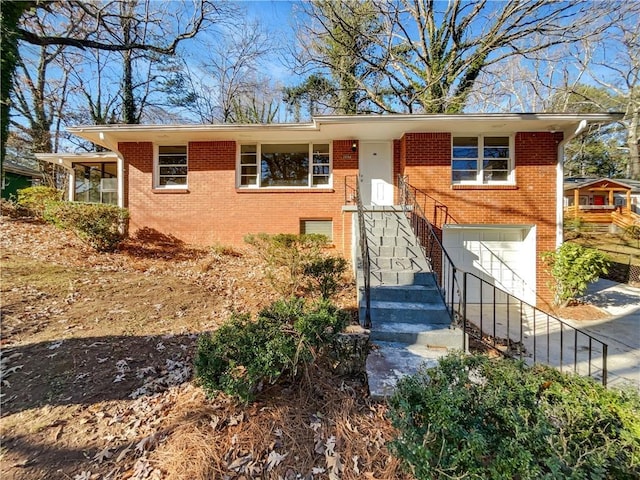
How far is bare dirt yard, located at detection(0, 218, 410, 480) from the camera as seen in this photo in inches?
86.8

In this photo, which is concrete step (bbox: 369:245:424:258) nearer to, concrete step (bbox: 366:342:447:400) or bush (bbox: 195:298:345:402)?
concrete step (bbox: 366:342:447:400)

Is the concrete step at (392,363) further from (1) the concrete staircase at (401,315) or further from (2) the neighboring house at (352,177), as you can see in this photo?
(2) the neighboring house at (352,177)

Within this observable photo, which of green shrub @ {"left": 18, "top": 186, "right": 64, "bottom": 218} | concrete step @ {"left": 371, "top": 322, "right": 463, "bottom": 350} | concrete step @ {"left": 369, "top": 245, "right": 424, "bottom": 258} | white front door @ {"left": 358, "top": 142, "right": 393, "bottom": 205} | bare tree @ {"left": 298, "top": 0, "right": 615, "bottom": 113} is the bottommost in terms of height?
concrete step @ {"left": 371, "top": 322, "right": 463, "bottom": 350}

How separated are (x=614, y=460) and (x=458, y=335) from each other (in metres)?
2.46

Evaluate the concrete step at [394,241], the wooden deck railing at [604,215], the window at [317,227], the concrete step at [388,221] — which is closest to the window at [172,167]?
the window at [317,227]

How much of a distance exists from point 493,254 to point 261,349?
26.3ft

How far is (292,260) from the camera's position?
598 cm

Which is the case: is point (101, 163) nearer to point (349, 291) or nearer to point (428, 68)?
point (349, 291)

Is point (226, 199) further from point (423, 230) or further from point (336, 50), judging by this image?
point (336, 50)

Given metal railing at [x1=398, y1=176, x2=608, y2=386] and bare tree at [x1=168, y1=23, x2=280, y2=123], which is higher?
bare tree at [x1=168, y1=23, x2=280, y2=123]

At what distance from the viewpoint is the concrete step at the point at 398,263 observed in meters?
5.64

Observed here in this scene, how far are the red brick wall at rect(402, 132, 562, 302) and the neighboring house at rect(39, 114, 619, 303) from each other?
3 cm

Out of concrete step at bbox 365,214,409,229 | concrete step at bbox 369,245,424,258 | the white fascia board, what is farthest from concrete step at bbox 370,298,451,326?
the white fascia board

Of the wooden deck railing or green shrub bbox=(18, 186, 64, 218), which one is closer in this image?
green shrub bbox=(18, 186, 64, 218)
